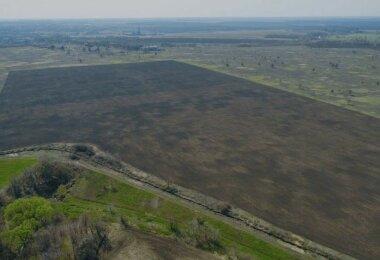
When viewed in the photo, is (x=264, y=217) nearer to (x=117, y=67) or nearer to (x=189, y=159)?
(x=189, y=159)

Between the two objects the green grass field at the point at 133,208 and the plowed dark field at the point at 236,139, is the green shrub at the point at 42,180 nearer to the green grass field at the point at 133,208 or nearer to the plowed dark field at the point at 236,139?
the green grass field at the point at 133,208

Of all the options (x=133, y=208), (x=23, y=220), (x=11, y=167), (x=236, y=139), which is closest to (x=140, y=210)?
(x=133, y=208)

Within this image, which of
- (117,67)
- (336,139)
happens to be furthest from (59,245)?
(117,67)

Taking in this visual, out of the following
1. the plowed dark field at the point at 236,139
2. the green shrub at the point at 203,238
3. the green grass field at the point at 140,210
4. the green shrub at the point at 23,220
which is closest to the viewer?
the green shrub at the point at 23,220

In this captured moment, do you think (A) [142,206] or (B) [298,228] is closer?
(B) [298,228]

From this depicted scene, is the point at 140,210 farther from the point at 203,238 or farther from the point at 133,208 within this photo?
the point at 203,238

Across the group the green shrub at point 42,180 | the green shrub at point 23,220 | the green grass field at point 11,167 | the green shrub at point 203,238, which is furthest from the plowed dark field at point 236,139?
the green shrub at point 23,220
